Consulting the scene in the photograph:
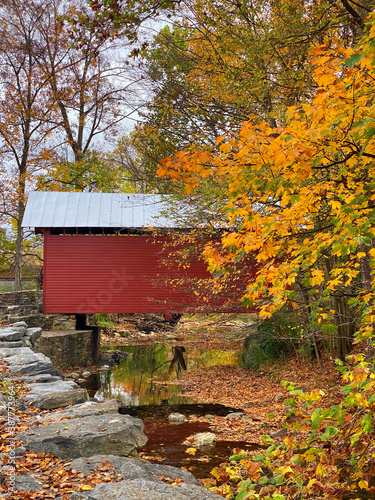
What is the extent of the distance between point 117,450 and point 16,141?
51.3 ft

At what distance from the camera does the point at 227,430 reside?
716 cm

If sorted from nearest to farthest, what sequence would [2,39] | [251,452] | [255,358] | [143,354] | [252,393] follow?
[251,452], [252,393], [255,358], [143,354], [2,39]

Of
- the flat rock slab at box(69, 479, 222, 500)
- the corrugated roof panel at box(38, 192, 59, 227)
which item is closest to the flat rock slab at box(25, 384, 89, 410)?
the flat rock slab at box(69, 479, 222, 500)

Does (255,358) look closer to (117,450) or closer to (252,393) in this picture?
(252,393)

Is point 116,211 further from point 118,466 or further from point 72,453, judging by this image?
point 118,466

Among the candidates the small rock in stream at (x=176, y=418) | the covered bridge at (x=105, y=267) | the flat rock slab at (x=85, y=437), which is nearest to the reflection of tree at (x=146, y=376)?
the small rock in stream at (x=176, y=418)

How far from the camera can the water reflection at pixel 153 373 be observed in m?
9.96

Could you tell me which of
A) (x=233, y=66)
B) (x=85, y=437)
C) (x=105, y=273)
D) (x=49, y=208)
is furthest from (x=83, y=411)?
(x=49, y=208)

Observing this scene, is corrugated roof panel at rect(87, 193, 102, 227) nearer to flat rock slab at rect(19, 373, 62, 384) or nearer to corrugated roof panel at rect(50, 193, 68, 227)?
corrugated roof panel at rect(50, 193, 68, 227)

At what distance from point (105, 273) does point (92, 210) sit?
5.82 ft

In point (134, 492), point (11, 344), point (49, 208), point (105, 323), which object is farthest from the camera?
point (105, 323)

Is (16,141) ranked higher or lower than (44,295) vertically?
higher

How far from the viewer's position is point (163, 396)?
10.0 m

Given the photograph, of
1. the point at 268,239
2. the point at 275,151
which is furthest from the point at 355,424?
the point at 275,151
